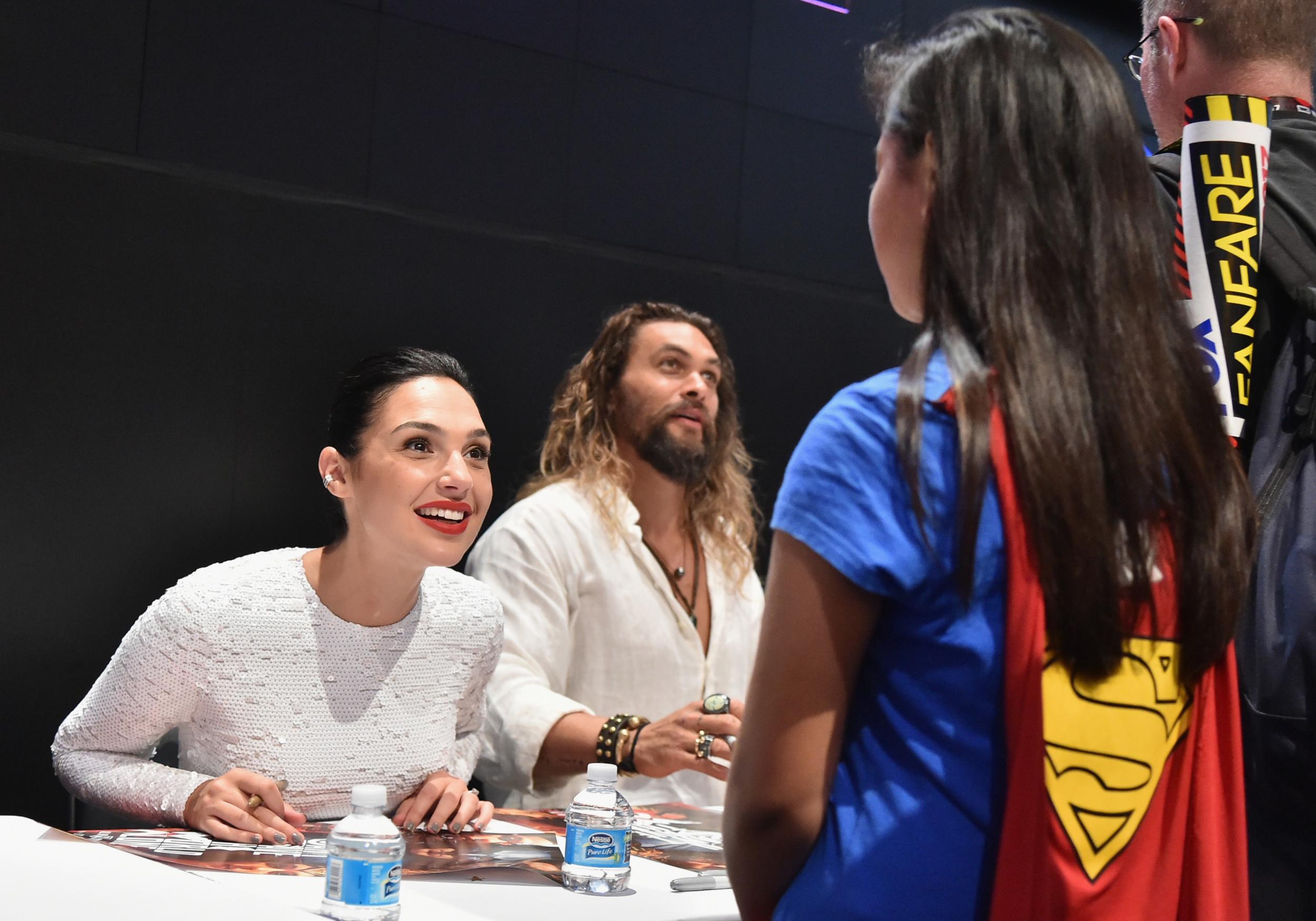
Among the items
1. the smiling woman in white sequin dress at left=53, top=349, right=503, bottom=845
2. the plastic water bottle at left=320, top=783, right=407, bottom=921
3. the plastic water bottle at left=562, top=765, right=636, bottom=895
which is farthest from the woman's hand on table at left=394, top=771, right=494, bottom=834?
the plastic water bottle at left=320, top=783, right=407, bottom=921

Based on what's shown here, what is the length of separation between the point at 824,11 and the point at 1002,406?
10.9 ft

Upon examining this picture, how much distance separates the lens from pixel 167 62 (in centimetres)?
285

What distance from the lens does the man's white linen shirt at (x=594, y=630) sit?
8.75 feet

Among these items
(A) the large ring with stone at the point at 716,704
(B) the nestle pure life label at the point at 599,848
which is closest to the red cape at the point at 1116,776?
(B) the nestle pure life label at the point at 599,848

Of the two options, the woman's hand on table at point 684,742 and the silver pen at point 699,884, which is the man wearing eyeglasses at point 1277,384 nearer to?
the silver pen at point 699,884

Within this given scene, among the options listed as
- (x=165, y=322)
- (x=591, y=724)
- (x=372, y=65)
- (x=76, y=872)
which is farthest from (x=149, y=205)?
(x=76, y=872)

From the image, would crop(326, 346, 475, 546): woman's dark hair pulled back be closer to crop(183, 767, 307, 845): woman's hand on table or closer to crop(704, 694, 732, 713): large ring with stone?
crop(183, 767, 307, 845): woman's hand on table

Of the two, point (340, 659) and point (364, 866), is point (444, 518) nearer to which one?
point (340, 659)

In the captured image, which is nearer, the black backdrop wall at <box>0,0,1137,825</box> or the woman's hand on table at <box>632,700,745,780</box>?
the woman's hand on table at <box>632,700,745,780</box>

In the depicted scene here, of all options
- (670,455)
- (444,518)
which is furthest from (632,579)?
(444,518)

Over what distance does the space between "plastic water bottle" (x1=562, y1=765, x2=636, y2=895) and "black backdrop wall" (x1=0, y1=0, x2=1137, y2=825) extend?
5.50 feet

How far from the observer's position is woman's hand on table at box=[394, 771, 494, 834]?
1.88 m

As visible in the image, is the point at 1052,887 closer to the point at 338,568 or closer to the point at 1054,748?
the point at 1054,748

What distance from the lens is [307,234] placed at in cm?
304
